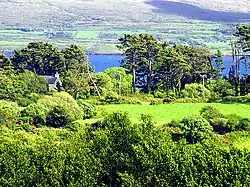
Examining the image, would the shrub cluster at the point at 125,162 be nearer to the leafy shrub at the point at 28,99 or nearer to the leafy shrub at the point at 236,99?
the leafy shrub at the point at 28,99

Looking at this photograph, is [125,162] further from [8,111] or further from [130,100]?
[130,100]

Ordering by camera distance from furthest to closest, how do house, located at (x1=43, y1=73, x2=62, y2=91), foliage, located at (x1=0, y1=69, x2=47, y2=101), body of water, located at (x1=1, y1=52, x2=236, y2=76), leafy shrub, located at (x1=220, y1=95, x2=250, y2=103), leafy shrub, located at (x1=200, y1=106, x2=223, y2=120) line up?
body of water, located at (x1=1, y1=52, x2=236, y2=76) → house, located at (x1=43, y1=73, x2=62, y2=91) → foliage, located at (x1=0, y1=69, x2=47, y2=101) → leafy shrub, located at (x1=220, y1=95, x2=250, y2=103) → leafy shrub, located at (x1=200, y1=106, x2=223, y2=120)

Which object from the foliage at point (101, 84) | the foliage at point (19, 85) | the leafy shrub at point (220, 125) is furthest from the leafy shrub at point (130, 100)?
the leafy shrub at point (220, 125)

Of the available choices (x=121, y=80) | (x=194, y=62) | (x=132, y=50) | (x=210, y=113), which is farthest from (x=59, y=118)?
(x=194, y=62)

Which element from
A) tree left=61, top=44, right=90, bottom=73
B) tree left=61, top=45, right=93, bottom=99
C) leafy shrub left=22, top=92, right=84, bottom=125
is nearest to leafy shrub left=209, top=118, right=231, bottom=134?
leafy shrub left=22, top=92, right=84, bottom=125

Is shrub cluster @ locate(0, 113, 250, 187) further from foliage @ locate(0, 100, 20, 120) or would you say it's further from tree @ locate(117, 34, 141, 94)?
tree @ locate(117, 34, 141, 94)

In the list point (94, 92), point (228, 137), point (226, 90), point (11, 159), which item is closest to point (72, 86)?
point (94, 92)
